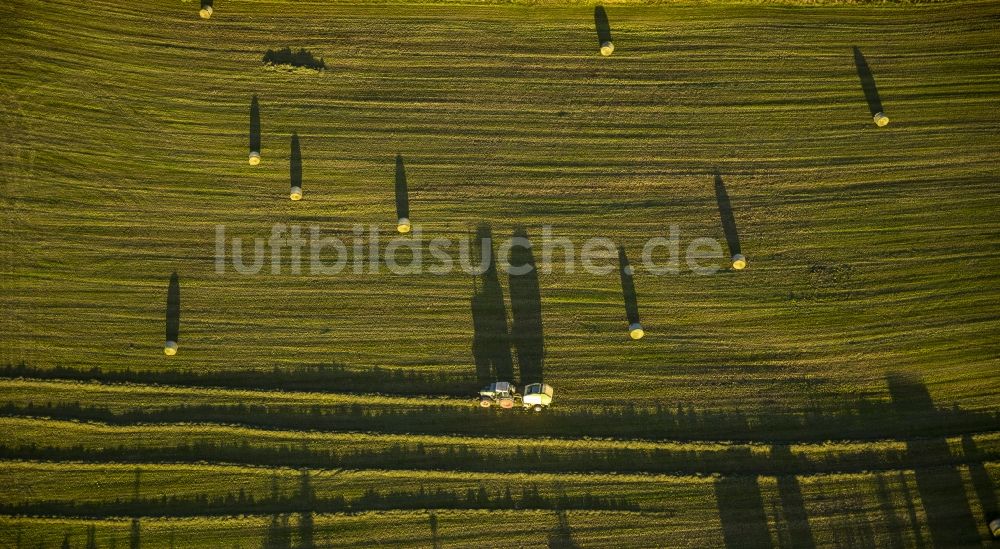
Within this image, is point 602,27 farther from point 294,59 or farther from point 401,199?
point 294,59

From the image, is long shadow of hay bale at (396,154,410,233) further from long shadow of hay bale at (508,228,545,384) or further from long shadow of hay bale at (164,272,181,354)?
long shadow of hay bale at (164,272,181,354)

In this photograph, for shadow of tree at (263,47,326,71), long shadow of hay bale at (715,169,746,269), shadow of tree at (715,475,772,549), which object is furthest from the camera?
shadow of tree at (263,47,326,71)

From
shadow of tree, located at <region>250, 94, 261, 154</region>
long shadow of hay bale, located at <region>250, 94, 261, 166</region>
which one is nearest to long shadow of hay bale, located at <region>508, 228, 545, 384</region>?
long shadow of hay bale, located at <region>250, 94, 261, 166</region>

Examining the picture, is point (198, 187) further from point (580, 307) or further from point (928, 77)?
point (928, 77)

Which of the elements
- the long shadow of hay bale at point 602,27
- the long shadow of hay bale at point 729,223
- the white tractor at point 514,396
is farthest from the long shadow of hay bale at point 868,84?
the white tractor at point 514,396

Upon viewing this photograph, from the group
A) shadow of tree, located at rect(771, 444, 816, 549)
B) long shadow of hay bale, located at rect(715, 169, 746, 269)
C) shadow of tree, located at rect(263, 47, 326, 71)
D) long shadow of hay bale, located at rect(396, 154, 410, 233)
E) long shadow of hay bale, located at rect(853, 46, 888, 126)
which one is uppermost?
shadow of tree, located at rect(263, 47, 326, 71)

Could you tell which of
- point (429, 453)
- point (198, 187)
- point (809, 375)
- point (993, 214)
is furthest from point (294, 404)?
point (993, 214)
